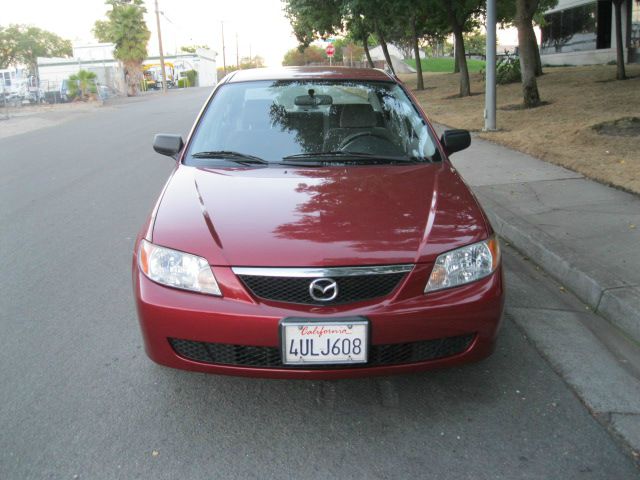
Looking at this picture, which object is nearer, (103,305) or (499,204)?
(103,305)

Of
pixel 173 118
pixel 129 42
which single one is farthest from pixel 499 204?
pixel 129 42

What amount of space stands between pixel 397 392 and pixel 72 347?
6.30 ft

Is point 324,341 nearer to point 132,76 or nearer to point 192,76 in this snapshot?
point 132,76

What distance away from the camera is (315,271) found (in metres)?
2.59

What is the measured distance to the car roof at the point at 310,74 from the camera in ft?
14.8

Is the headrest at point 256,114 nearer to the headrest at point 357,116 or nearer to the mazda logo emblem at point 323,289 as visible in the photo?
the headrest at point 357,116

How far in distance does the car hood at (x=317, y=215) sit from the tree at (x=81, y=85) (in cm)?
3445

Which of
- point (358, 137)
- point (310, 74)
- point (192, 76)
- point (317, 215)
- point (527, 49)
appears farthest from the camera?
point (192, 76)

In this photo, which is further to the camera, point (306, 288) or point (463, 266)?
point (463, 266)

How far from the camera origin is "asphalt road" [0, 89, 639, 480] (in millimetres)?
2486

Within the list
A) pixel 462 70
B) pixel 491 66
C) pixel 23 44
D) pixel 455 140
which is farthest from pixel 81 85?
pixel 23 44

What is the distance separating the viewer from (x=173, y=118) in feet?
63.6

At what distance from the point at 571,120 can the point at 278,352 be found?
408 inches

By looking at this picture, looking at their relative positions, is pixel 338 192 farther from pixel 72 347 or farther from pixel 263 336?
pixel 72 347
